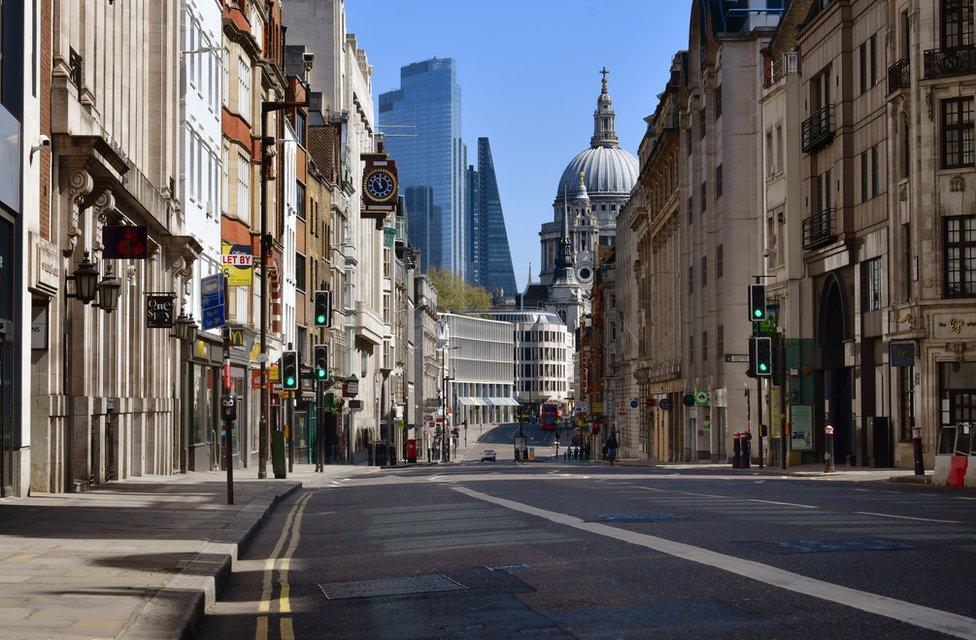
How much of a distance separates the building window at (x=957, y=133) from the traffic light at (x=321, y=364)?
18099 millimetres

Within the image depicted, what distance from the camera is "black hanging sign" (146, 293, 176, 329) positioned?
1407 inches

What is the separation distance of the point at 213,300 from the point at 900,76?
20.5m

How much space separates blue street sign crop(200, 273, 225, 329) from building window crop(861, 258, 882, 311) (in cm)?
2011

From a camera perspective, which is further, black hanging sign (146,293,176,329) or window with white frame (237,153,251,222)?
window with white frame (237,153,251,222)

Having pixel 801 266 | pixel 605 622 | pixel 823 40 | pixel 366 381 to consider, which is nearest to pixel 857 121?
pixel 823 40

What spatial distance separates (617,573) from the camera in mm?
13266

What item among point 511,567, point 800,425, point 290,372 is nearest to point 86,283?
point 511,567

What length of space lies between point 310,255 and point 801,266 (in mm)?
26019

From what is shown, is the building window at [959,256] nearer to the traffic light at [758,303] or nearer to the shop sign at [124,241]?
the traffic light at [758,303]

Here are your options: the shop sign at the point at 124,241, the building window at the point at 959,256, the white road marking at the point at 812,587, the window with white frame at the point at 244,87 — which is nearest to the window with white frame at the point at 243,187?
the window with white frame at the point at 244,87

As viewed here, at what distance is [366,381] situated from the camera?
4090 inches

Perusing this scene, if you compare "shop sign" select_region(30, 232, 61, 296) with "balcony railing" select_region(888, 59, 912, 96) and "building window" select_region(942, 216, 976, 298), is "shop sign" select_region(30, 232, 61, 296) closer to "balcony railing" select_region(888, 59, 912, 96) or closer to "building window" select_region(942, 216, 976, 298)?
"building window" select_region(942, 216, 976, 298)

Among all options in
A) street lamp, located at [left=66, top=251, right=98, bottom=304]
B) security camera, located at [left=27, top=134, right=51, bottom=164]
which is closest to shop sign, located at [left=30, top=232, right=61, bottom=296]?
street lamp, located at [left=66, top=251, right=98, bottom=304]

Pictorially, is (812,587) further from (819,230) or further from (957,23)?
(819,230)
